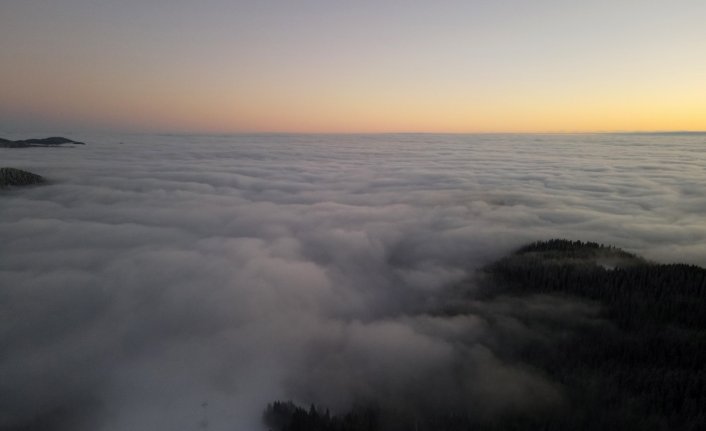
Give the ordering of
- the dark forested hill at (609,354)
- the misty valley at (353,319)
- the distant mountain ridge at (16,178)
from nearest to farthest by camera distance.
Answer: the dark forested hill at (609,354) → the misty valley at (353,319) → the distant mountain ridge at (16,178)

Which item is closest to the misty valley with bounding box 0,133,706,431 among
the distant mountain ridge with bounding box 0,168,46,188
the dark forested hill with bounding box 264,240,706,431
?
the dark forested hill with bounding box 264,240,706,431

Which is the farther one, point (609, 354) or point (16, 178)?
point (16, 178)

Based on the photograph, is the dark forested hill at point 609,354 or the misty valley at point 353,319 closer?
the dark forested hill at point 609,354

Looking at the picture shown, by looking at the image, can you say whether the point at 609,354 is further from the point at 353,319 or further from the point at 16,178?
the point at 16,178

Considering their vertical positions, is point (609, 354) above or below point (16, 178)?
below

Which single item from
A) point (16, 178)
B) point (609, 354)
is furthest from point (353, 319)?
point (16, 178)

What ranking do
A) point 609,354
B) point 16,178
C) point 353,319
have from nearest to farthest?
point 609,354 < point 353,319 < point 16,178

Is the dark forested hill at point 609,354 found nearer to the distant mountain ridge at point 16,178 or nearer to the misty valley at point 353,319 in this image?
the misty valley at point 353,319

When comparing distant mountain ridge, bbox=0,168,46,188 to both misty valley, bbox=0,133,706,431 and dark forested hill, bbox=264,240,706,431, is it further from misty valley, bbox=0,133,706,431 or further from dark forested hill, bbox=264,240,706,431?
dark forested hill, bbox=264,240,706,431

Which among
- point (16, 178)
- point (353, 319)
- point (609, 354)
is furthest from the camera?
point (16, 178)

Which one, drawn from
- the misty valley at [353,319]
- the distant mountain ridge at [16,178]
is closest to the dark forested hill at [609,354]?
the misty valley at [353,319]

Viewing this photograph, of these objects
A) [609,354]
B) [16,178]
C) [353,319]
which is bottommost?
[353,319]
